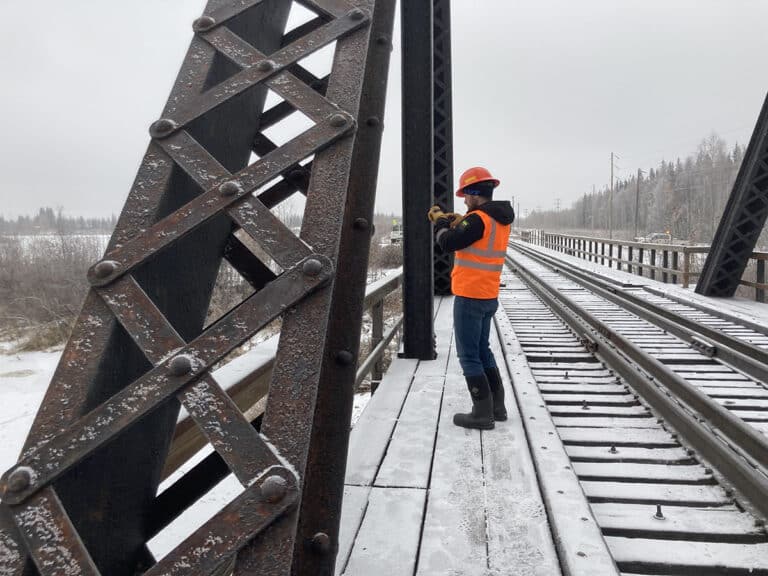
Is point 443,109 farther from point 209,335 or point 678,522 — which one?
point 209,335

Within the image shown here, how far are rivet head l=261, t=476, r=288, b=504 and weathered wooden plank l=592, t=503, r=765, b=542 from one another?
233 centimetres

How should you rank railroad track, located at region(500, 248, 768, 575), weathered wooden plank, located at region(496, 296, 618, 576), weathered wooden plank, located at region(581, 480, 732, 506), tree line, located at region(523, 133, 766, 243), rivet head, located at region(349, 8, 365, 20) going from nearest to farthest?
rivet head, located at region(349, 8, 365, 20) → weathered wooden plank, located at region(496, 296, 618, 576) → railroad track, located at region(500, 248, 768, 575) → weathered wooden plank, located at region(581, 480, 732, 506) → tree line, located at region(523, 133, 766, 243)

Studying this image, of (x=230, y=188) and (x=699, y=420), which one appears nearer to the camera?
(x=230, y=188)

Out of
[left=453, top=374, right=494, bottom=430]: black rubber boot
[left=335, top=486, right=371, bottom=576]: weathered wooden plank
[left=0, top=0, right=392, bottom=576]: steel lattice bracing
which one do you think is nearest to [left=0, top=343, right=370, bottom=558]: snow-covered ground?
[left=335, top=486, right=371, bottom=576]: weathered wooden plank

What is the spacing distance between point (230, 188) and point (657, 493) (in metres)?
3.01

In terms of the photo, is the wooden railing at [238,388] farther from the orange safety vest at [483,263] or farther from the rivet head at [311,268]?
the orange safety vest at [483,263]

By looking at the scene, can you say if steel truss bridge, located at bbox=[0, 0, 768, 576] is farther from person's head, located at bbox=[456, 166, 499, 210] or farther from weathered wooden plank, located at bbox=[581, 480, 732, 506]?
person's head, located at bbox=[456, 166, 499, 210]

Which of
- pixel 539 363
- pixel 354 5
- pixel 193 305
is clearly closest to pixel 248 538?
pixel 193 305

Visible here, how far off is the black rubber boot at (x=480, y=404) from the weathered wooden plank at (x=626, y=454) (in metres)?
0.62

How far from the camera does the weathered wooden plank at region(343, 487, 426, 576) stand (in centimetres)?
216

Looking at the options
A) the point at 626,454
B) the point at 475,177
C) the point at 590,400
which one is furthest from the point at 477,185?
the point at 590,400

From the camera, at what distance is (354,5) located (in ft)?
5.40

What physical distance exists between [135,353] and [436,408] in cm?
313

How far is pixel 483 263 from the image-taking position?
349cm
